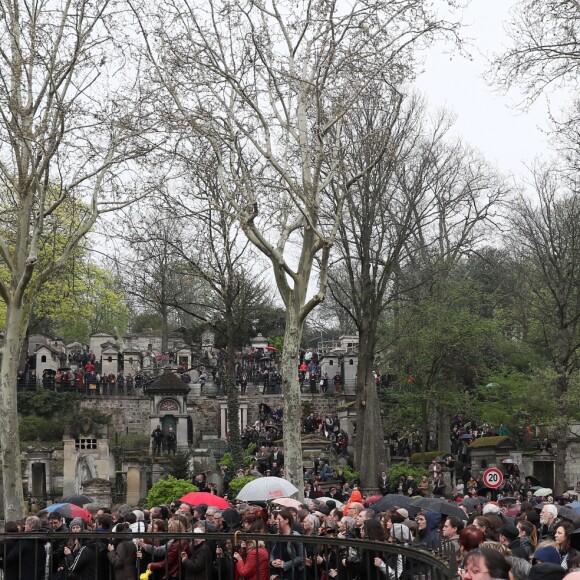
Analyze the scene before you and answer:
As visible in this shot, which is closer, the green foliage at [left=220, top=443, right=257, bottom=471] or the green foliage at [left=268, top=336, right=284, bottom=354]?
the green foliage at [left=220, top=443, right=257, bottom=471]

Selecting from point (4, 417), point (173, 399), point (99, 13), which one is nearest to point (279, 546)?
point (4, 417)

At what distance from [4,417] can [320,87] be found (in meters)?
8.28

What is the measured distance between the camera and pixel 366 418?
32688 mm

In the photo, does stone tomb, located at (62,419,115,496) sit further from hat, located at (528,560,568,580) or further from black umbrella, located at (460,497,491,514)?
hat, located at (528,560,568,580)

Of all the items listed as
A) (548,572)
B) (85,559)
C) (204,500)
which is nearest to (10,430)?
(204,500)

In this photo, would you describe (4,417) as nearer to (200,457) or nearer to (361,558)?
(361,558)

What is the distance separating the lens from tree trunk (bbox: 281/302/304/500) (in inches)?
744

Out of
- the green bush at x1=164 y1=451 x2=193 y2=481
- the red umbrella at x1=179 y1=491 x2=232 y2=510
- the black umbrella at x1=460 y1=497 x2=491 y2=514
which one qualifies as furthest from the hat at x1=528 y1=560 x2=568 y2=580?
the green bush at x1=164 y1=451 x2=193 y2=481

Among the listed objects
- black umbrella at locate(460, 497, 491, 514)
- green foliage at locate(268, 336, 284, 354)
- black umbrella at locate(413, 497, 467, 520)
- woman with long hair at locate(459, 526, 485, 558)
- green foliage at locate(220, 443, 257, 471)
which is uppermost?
green foliage at locate(268, 336, 284, 354)

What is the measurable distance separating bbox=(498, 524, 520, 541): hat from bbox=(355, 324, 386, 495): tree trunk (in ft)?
55.9

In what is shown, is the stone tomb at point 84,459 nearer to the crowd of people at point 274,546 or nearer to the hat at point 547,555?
the crowd of people at point 274,546

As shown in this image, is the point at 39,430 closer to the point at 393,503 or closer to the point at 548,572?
the point at 393,503

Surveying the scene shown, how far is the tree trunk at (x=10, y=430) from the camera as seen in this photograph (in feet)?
61.7

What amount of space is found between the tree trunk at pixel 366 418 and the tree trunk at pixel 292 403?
1031 cm
